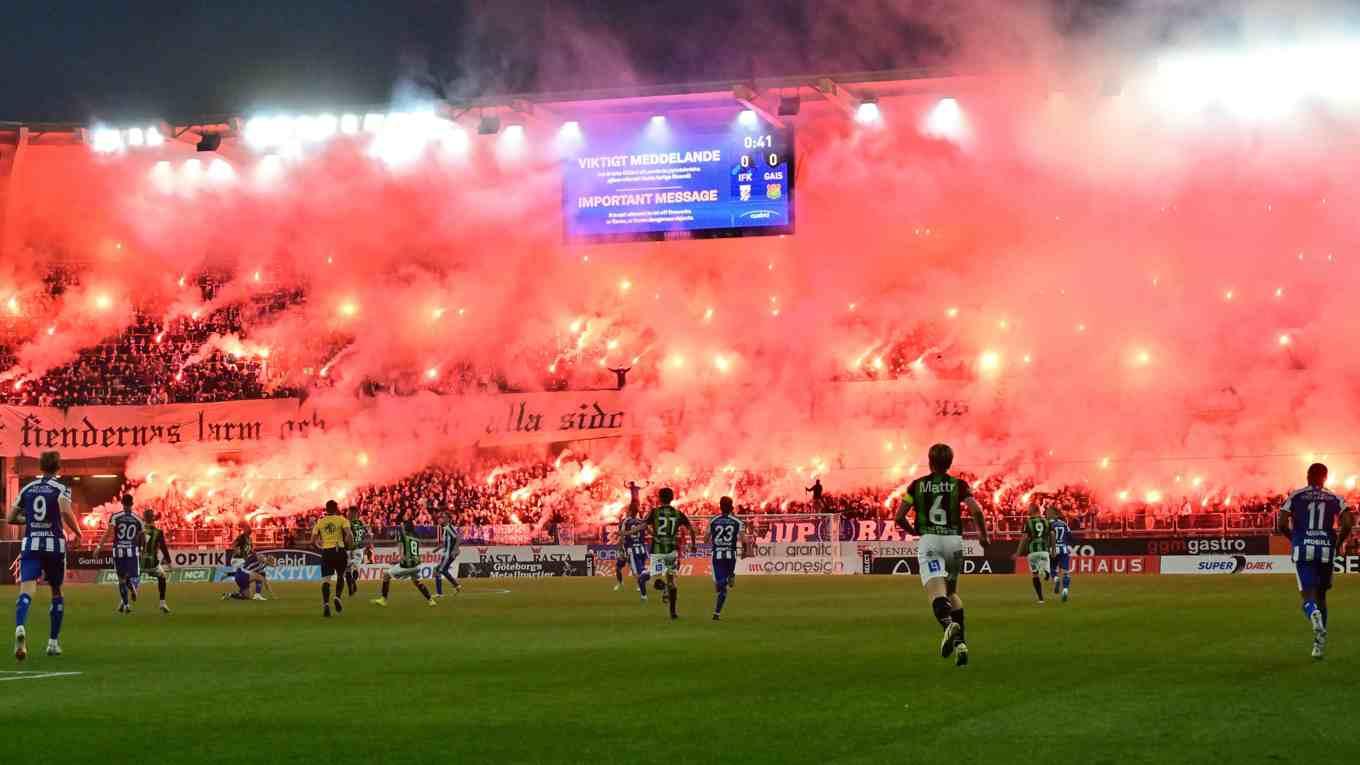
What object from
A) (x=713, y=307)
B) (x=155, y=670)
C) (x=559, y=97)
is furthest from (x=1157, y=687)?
(x=713, y=307)

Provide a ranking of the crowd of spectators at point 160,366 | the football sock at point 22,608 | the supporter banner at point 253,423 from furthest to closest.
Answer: the crowd of spectators at point 160,366
the supporter banner at point 253,423
the football sock at point 22,608

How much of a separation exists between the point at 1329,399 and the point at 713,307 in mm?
20346

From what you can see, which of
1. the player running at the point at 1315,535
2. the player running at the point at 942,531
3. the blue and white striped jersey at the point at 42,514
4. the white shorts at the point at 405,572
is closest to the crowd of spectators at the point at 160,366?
the white shorts at the point at 405,572

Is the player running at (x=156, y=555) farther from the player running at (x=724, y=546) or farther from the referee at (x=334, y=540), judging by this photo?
the player running at (x=724, y=546)

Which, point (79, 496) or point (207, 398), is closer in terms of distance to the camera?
point (207, 398)

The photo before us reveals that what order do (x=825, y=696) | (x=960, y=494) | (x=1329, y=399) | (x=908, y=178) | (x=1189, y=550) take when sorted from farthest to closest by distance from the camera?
(x=908, y=178)
(x=1329, y=399)
(x=1189, y=550)
(x=960, y=494)
(x=825, y=696)

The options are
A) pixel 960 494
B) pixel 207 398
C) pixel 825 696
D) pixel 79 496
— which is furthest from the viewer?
pixel 79 496

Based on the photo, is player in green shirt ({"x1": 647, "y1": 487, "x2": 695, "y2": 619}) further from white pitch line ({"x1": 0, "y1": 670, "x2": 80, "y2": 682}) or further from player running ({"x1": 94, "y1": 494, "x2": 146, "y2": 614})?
white pitch line ({"x1": 0, "y1": 670, "x2": 80, "y2": 682})

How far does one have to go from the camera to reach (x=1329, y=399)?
158 feet

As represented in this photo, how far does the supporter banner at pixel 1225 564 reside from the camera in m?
44.2

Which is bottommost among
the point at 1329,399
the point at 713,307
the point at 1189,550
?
the point at 1189,550

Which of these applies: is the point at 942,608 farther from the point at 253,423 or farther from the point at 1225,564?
the point at 253,423

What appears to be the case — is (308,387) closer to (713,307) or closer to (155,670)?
(713,307)

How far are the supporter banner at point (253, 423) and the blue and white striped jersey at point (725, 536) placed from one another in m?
28.4
